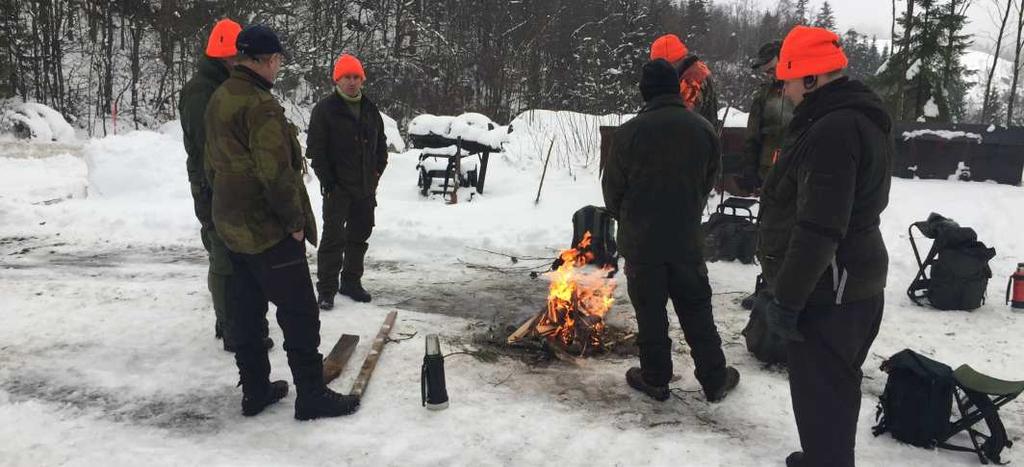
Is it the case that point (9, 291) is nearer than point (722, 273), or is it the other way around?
point (9, 291)

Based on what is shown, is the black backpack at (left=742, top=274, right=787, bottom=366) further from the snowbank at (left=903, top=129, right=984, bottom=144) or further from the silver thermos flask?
the snowbank at (left=903, top=129, right=984, bottom=144)

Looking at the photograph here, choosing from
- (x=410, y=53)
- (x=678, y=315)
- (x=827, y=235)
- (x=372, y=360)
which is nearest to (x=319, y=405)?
(x=372, y=360)

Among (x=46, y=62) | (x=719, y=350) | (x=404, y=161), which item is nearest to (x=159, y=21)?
(x=46, y=62)

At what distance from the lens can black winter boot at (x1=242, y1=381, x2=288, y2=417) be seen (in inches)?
145

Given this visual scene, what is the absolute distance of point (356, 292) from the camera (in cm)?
596

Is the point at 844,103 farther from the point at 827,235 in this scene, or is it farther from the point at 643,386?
the point at 643,386

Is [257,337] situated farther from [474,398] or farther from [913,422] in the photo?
[913,422]

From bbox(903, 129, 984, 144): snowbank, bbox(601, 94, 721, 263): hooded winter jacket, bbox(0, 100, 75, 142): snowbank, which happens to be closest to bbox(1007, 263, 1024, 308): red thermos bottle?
bbox(601, 94, 721, 263): hooded winter jacket

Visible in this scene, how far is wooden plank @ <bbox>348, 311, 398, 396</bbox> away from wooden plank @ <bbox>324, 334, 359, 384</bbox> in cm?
15

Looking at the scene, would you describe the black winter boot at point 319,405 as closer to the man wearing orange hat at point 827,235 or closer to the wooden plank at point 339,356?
the wooden plank at point 339,356

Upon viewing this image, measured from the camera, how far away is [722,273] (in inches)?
286

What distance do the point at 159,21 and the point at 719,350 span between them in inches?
1125

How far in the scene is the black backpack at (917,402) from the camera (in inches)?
133

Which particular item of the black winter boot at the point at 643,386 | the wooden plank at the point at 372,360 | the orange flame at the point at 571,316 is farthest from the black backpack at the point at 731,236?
the wooden plank at the point at 372,360
